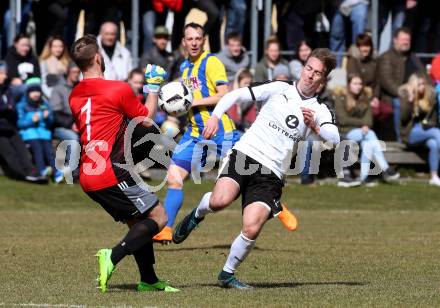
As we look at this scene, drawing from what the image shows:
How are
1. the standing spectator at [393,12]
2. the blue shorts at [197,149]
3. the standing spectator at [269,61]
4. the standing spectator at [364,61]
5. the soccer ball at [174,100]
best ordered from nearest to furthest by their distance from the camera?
the soccer ball at [174,100] → the blue shorts at [197,149] → the standing spectator at [269,61] → the standing spectator at [364,61] → the standing spectator at [393,12]

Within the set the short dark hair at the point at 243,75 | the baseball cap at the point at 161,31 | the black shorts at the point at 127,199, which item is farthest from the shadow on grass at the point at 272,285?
the baseball cap at the point at 161,31

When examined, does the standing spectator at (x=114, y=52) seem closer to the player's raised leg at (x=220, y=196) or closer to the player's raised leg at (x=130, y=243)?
the player's raised leg at (x=220, y=196)

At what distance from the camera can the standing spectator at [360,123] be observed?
19.4 meters

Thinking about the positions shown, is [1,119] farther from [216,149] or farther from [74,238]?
[216,149]

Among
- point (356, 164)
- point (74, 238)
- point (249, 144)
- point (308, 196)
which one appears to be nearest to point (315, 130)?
point (249, 144)

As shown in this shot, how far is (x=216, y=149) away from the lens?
40.4 feet

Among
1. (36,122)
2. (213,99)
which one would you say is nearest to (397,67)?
(36,122)

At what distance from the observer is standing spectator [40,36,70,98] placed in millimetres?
19781

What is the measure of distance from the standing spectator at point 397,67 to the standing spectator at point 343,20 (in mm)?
861

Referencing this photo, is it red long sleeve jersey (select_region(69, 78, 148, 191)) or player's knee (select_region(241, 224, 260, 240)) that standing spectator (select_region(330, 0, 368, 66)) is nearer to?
player's knee (select_region(241, 224, 260, 240))

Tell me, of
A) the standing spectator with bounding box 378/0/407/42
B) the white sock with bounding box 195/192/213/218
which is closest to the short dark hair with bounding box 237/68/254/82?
the standing spectator with bounding box 378/0/407/42

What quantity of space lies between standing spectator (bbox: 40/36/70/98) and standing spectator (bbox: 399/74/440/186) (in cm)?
586

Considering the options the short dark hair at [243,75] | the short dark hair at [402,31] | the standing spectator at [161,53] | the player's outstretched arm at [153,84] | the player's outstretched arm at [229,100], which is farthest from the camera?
the short dark hair at [402,31]

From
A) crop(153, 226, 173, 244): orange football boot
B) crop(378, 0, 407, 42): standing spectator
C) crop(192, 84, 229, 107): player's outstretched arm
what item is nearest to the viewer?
crop(153, 226, 173, 244): orange football boot
